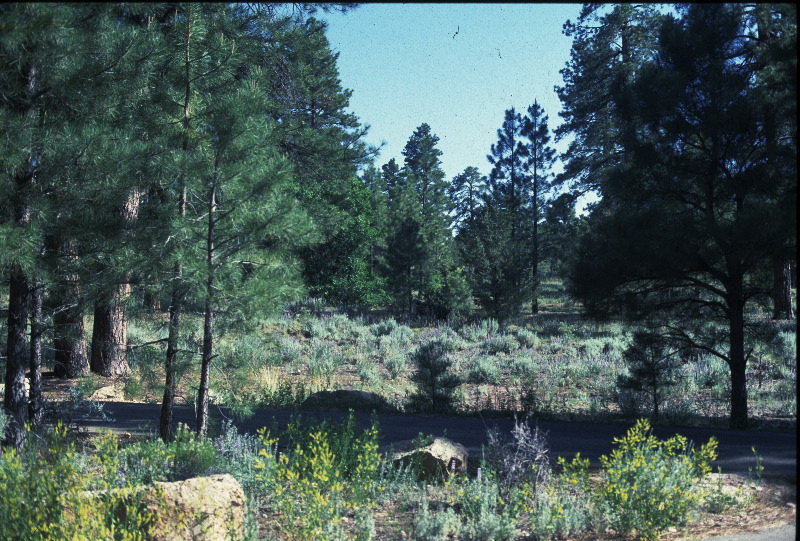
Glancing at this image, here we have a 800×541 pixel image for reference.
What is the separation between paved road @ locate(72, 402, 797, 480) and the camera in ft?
22.9

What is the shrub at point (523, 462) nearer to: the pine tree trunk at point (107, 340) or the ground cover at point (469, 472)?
the ground cover at point (469, 472)

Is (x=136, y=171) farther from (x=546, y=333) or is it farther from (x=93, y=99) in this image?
(x=546, y=333)

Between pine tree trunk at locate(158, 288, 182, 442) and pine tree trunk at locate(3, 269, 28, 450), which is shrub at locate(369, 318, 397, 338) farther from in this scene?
pine tree trunk at locate(3, 269, 28, 450)

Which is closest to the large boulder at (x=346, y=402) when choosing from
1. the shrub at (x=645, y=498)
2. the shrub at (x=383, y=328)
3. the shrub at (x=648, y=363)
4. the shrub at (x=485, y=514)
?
the shrub at (x=648, y=363)

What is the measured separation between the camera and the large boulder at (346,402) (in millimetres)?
11172

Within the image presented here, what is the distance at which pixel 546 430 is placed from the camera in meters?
7.96

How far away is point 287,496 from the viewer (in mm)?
4848

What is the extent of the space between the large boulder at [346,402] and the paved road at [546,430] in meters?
0.61

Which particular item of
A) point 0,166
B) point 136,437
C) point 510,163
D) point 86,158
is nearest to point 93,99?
point 86,158

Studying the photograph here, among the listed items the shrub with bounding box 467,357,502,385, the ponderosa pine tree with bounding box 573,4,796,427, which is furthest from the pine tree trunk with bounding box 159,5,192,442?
→ the shrub with bounding box 467,357,502,385

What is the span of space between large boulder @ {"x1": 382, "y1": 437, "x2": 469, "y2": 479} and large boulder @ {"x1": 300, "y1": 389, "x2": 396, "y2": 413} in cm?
491

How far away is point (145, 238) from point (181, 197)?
1.99 ft

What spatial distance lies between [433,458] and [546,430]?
2523mm

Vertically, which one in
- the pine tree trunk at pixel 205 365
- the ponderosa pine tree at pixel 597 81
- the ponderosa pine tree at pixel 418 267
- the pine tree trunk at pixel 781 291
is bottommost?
the pine tree trunk at pixel 205 365
